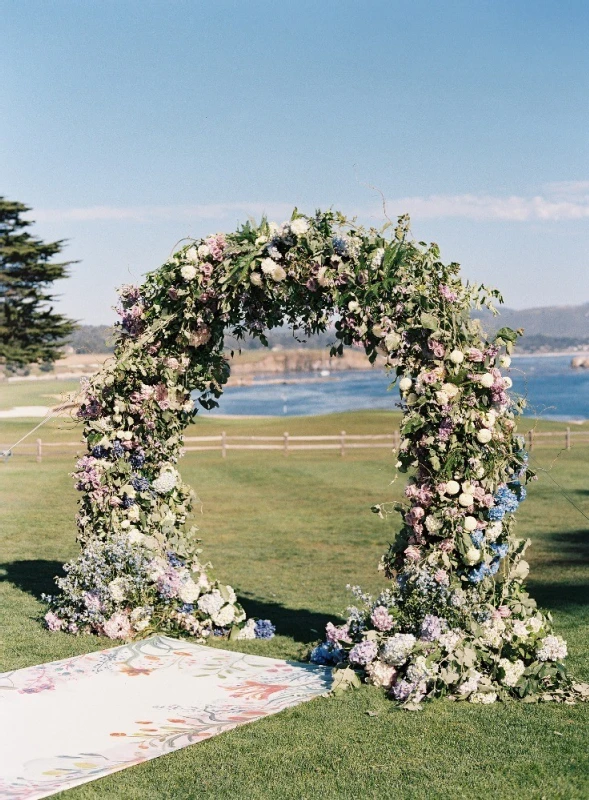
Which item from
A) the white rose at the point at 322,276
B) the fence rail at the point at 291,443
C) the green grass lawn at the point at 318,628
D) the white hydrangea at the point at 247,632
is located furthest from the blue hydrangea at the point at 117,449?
the fence rail at the point at 291,443

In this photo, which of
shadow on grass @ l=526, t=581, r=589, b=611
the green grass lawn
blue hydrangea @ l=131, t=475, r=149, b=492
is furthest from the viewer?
shadow on grass @ l=526, t=581, r=589, b=611

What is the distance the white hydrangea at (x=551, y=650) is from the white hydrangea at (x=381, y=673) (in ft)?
3.47

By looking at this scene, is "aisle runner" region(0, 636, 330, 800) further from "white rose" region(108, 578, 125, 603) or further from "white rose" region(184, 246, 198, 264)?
"white rose" region(184, 246, 198, 264)

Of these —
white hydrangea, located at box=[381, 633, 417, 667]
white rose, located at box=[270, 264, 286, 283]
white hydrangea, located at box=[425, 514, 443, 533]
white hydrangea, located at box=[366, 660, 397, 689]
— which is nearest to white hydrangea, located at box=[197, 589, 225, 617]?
white hydrangea, located at box=[366, 660, 397, 689]

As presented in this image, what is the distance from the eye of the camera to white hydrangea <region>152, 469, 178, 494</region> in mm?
8156

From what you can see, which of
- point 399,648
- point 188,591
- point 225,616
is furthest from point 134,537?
point 399,648

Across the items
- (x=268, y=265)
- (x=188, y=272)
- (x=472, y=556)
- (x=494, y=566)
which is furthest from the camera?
(x=188, y=272)

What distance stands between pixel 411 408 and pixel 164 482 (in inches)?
101

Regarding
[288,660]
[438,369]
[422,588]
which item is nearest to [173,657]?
[288,660]

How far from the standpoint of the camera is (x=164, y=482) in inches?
321

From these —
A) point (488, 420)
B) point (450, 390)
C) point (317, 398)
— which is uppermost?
point (450, 390)

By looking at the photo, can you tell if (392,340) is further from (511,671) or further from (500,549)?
(511,671)

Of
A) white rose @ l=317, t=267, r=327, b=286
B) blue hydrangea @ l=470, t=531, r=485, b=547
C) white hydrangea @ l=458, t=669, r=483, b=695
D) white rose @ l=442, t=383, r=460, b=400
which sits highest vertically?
white rose @ l=317, t=267, r=327, b=286

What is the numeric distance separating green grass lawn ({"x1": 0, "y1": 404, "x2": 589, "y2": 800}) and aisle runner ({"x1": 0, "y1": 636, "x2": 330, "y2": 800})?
23cm
